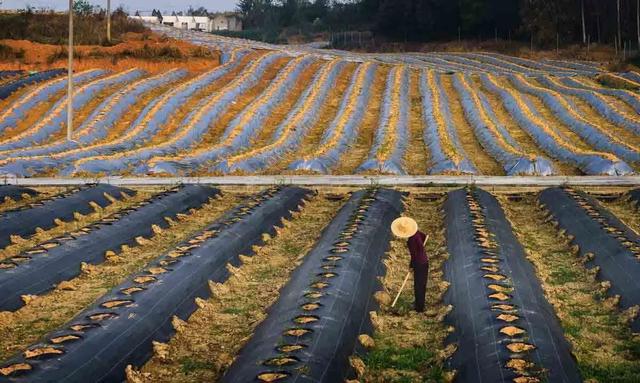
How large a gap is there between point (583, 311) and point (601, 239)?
2.66 metres

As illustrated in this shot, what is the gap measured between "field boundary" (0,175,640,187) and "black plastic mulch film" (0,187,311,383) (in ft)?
18.4

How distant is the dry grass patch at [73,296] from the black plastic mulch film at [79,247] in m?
0.15

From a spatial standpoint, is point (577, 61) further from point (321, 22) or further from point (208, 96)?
point (321, 22)

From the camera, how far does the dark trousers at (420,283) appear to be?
9.15 m

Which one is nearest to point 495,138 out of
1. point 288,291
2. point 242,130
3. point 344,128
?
point 344,128

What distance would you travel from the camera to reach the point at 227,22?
120 meters

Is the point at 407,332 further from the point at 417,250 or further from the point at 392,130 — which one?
the point at 392,130

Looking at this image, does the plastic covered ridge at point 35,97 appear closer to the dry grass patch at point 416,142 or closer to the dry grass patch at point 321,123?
the dry grass patch at point 321,123

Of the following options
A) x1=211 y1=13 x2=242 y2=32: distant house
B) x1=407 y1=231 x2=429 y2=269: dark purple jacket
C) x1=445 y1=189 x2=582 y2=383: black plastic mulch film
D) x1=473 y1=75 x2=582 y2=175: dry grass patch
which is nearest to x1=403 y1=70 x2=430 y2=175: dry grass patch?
x1=473 y1=75 x2=582 y2=175: dry grass patch

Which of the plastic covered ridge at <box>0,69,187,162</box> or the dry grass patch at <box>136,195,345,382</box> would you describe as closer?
the dry grass patch at <box>136,195,345,382</box>

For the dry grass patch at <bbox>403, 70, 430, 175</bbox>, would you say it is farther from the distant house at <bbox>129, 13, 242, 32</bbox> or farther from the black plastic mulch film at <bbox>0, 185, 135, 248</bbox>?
the distant house at <bbox>129, 13, 242, 32</bbox>

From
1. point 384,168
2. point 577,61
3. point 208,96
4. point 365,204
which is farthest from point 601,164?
point 577,61

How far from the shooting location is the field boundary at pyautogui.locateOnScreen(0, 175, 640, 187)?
58.8 ft

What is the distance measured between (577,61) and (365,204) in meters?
41.2
